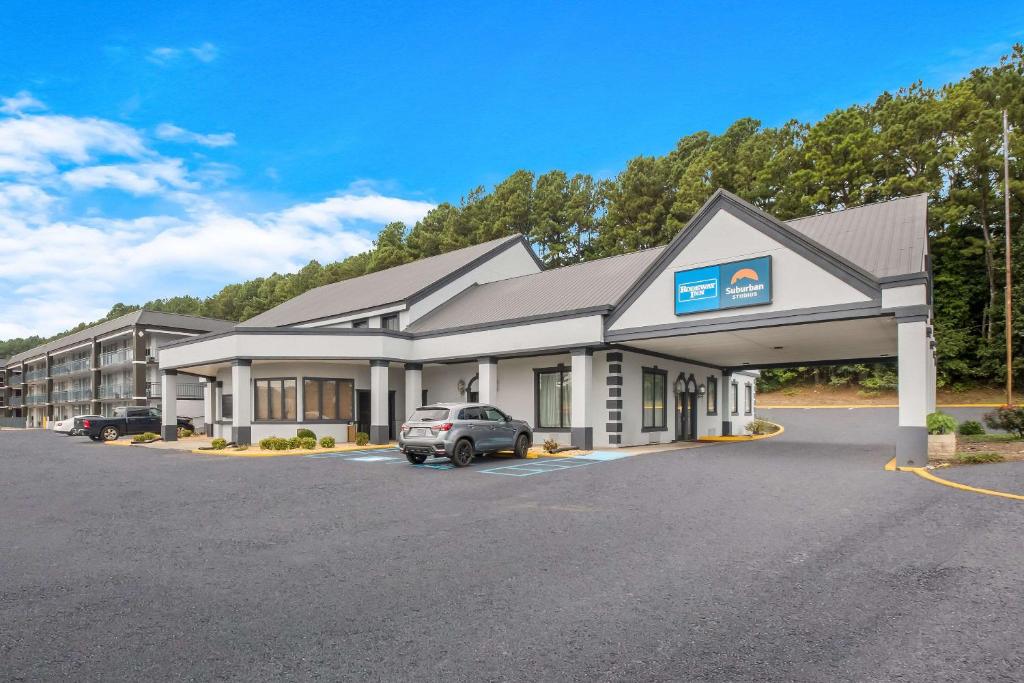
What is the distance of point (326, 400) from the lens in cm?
2706

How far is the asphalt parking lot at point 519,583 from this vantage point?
180 inches

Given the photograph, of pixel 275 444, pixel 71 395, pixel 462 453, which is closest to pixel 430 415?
pixel 462 453

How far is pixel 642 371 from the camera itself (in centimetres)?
2439

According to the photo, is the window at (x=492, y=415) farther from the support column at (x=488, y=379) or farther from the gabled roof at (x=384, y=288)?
the gabled roof at (x=384, y=288)

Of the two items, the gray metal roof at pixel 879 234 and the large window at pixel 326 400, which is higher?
the gray metal roof at pixel 879 234

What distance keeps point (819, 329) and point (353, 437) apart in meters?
19.0

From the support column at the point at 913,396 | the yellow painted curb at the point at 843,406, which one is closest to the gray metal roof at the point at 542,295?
the support column at the point at 913,396

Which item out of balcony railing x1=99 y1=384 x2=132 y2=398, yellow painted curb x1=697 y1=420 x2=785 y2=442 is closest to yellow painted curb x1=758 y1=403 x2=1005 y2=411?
yellow painted curb x1=697 y1=420 x2=785 y2=442

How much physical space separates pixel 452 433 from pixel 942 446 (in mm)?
12902

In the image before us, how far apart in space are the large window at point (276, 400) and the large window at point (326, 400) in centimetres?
59

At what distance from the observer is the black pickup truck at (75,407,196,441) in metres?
31.7

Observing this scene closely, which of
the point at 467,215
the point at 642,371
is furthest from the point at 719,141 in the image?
the point at 642,371

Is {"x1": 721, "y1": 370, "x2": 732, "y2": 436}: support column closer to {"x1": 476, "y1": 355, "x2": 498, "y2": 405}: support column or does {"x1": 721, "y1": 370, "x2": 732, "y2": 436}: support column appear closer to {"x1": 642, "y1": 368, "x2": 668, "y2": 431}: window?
{"x1": 642, "y1": 368, "x2": 668, "y2": 431}: window

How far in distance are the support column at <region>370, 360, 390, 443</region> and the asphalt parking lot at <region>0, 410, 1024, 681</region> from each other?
512 inches
